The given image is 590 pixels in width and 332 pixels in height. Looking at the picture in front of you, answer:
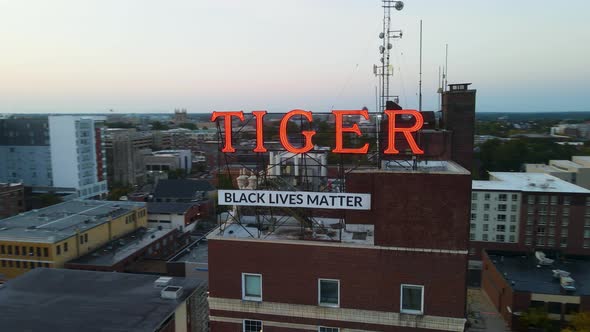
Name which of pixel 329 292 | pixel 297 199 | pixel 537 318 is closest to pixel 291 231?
pixel 297 199

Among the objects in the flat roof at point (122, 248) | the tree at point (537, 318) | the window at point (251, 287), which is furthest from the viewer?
the flat roof at point (122, 248)

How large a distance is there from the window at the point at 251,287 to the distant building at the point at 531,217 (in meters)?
63.6

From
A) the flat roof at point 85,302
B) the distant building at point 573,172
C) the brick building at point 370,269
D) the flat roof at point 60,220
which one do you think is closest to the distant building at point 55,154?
the flat roof at point 60,220

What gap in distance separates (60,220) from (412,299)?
66.6 m

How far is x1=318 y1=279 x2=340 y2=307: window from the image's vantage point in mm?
21359

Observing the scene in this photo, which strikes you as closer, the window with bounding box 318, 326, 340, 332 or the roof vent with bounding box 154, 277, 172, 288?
the window with bounding box 318, 326, 340, 332

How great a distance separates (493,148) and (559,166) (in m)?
39.8

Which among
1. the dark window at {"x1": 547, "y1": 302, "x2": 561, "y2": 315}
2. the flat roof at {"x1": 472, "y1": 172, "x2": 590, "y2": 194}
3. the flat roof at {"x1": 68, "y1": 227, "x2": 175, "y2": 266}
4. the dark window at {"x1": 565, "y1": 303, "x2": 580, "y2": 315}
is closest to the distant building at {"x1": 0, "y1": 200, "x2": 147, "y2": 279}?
the flat roof at {"x1": 68, "y1": 227, "x2": 175, "y2": 266}

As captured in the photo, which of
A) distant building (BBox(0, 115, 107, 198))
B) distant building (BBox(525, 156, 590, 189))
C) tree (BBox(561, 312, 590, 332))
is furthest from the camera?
distant building (BBox(0, 115, 107, 198))

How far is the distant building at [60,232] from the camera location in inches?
2387

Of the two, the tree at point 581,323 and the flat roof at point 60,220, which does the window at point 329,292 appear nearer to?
the tree at point 581,323

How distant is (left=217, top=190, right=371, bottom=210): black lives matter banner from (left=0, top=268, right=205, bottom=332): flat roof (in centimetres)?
1946

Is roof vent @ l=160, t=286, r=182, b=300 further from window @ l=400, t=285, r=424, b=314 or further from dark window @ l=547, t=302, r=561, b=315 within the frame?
dark window @ l=547, t=302, r=561, b=315

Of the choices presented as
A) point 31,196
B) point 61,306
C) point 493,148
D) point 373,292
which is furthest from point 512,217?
point 31,196
